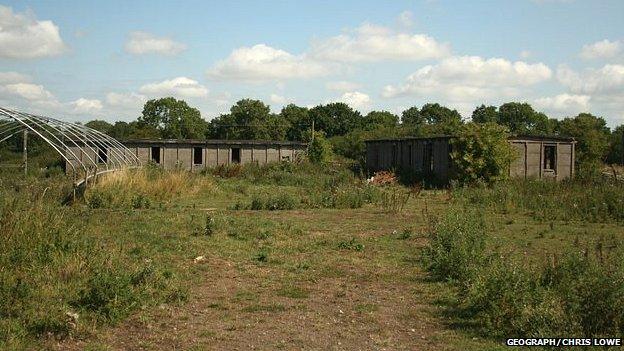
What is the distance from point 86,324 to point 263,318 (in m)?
1.87

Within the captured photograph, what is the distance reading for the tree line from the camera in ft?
199

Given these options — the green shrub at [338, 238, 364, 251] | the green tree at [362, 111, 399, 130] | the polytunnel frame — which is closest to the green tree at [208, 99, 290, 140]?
the green tree at [362, 111, 399, 130]

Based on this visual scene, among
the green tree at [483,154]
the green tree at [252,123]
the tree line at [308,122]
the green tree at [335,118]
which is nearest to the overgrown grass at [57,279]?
the green tree at [483,154]

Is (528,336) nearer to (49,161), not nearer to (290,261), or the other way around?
(290,261)

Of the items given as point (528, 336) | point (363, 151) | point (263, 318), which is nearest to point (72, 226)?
point (263, 318)

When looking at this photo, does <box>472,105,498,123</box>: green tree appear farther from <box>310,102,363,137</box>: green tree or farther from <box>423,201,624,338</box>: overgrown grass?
<box>423,201,624,338</box>: overgrown grass

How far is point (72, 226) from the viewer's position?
29.0 ft

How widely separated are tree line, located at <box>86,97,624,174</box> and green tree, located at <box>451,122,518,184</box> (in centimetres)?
2857

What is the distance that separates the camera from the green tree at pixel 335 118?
85375 millimetres

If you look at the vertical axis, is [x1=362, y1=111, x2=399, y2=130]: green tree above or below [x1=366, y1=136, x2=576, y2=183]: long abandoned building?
above

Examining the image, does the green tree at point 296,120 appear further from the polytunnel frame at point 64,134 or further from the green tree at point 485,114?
the polytunnel frame at point 64,134

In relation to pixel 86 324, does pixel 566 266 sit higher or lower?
higher

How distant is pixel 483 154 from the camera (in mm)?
25875

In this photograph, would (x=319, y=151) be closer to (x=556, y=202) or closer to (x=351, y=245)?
(x=556, y=202)
